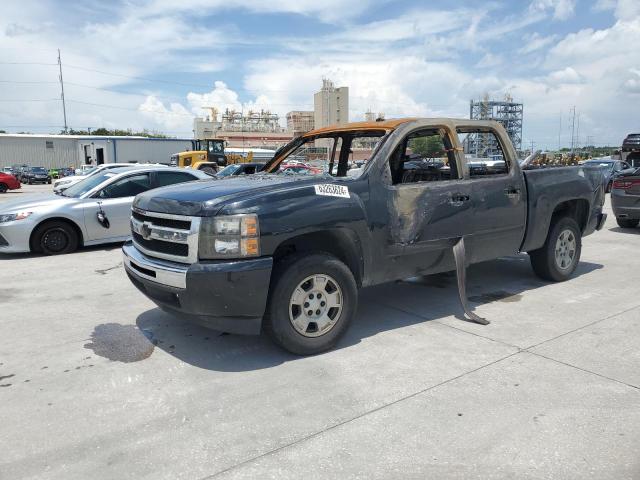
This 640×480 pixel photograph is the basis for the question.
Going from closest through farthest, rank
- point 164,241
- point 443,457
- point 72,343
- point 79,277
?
point 443,457
point 164,241
point 72,343
point 79,277

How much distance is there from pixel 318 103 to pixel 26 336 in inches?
3457

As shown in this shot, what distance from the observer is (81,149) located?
175 ft

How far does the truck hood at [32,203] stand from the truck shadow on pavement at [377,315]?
4.52 metres

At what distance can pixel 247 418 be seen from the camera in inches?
130

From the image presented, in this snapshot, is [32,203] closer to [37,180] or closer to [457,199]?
[457,199]

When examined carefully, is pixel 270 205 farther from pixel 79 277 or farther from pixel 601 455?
pixel 79 277

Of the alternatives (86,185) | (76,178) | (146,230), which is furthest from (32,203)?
(76,178)

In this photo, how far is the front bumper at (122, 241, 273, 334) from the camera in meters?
3.75

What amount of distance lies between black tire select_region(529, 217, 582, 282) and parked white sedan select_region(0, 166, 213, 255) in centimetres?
530

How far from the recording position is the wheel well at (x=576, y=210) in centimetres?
657

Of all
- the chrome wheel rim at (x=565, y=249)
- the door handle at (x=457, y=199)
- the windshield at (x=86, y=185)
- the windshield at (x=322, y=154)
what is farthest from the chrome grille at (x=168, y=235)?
the windshield at (x=86, y=185)

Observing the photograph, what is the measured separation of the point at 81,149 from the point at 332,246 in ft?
182

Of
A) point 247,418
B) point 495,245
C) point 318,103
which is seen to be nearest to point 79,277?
point 247,418

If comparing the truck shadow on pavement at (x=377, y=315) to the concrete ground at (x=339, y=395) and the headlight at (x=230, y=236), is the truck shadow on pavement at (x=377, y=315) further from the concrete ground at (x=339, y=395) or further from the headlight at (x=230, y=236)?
the headlight at (x=230, y=236)
